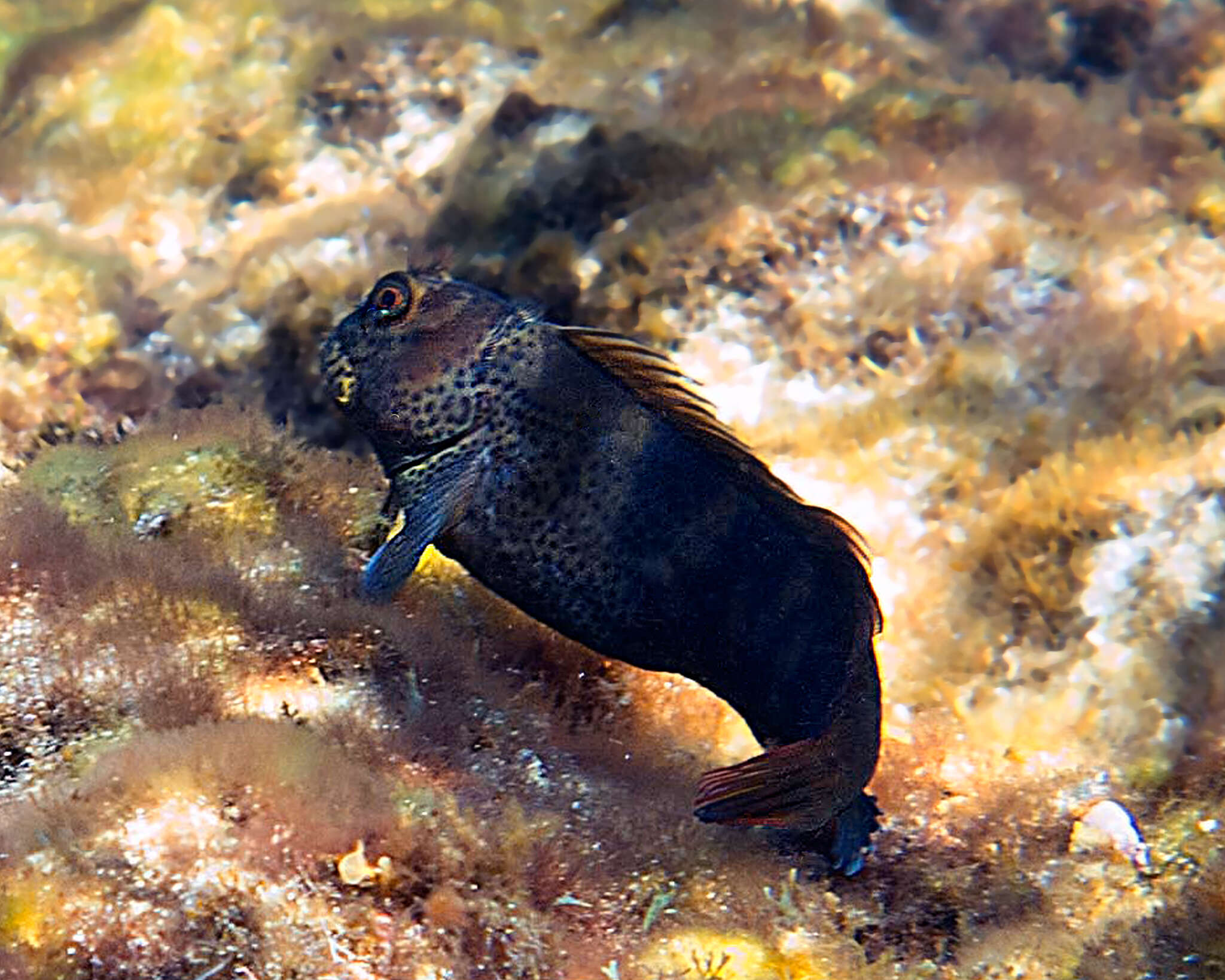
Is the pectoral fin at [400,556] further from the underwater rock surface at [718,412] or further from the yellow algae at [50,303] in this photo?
the yellow algae at [50,303]

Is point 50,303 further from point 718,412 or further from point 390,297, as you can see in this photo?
point 718,412

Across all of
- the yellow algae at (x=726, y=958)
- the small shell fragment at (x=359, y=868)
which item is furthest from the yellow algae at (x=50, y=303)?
the yellow algae at (x=726, y=958)

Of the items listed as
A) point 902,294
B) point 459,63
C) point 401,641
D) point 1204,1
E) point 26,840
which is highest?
point 1204,1

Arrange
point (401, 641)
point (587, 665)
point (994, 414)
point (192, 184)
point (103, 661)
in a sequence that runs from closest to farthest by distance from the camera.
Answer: point (103, 661), point (401, 641), point (587, 665), point (994, 414), point (192, 184)

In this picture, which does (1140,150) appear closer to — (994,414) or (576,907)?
(994,414)

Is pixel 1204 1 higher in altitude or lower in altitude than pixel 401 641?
higher

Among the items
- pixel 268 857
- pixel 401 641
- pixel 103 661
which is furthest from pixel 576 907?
pixel 103 661

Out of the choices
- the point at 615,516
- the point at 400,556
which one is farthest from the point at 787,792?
the point at 400,556
